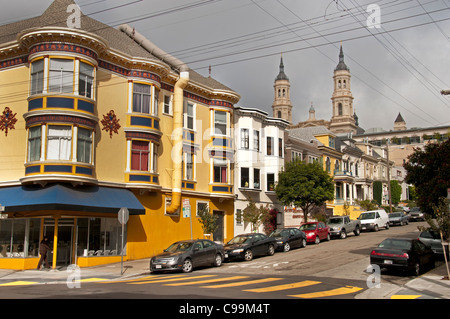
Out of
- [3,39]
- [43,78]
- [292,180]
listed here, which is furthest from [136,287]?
[292,180]

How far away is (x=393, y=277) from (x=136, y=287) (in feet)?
33.9

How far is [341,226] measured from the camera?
36.3 m

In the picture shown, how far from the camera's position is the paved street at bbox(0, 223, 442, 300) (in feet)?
45.3

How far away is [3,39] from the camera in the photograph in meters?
28.6

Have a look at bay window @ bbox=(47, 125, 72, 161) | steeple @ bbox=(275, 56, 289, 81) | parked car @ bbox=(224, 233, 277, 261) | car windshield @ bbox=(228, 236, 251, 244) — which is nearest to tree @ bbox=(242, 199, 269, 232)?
parked car @ bbox=(224, 233, 277, 261)

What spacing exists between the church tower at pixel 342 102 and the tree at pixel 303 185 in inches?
4188

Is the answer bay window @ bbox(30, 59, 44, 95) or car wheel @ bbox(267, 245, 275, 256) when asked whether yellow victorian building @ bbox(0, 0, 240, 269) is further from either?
car wheel @ bbox(267, 245, 275, 256)

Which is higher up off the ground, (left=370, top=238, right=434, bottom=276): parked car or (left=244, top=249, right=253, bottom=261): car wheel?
(left=370, top=238, right=434, bottom=276): parked car

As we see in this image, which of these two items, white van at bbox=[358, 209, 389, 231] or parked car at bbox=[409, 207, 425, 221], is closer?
white van at bbox=[358, 209, 389, 231]

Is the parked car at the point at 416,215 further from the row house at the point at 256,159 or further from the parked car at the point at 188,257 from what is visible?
the parked car at the point at 188,257

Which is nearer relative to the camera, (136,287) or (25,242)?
(136,287)

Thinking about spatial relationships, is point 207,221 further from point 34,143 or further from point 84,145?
point 34,143

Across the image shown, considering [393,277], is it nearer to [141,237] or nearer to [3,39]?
[141,237]

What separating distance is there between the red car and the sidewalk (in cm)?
1143
